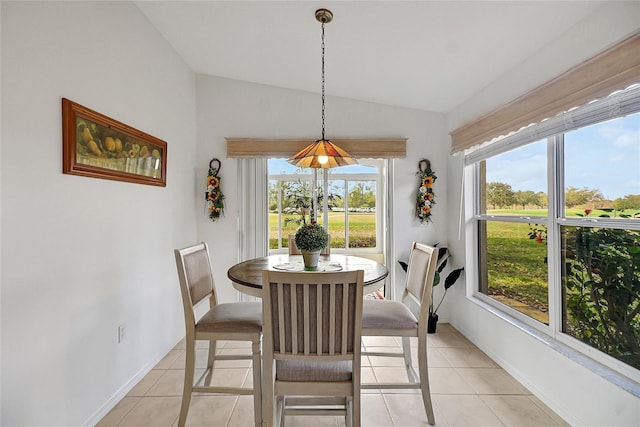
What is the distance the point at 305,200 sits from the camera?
141 inches

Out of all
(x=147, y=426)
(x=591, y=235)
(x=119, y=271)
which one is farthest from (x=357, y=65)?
(x=147, y=426)

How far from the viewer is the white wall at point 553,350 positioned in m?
1.50

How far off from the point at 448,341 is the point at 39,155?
Answer: 10.9 ft

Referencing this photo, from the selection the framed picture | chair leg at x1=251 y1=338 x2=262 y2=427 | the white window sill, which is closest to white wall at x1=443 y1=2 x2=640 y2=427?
the white window sill

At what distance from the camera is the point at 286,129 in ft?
11.1

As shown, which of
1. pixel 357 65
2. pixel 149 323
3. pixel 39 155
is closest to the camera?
pixel 39 155

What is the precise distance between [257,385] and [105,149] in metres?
1.70

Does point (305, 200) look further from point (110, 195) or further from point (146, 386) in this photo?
point (146, 386)

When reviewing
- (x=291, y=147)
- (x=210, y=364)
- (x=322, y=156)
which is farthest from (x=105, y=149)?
(x=291, y=147)

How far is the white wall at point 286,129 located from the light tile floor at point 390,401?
1.12m

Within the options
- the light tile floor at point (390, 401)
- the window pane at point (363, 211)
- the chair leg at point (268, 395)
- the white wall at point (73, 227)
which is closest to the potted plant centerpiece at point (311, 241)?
the chair leg at point (268, 395)

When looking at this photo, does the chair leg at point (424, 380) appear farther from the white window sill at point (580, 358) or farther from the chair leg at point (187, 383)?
the chair leg at point (187, 383)

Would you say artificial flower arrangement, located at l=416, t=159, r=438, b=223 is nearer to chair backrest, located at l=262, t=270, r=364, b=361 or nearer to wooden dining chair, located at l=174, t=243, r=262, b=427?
wooden dining chair, located at l=174, t=243, r=262, b=427

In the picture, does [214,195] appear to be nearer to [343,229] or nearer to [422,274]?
[343,229]
